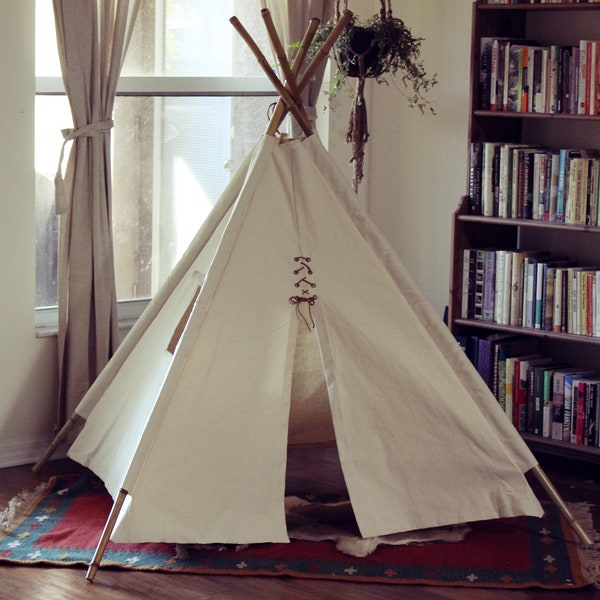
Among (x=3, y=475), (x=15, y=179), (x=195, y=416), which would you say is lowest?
(x=3, y=475)

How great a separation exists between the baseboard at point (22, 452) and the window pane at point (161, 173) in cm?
51

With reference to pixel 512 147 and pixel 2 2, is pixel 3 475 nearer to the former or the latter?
pixel 2 2

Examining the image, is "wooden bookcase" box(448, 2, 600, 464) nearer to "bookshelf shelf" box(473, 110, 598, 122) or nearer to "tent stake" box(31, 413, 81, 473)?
"bookshelf shelf" box(473, 110, 598, 122)

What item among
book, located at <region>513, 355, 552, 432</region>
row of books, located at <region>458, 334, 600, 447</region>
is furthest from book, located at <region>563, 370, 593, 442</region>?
book, located at <region>513, 355, 552, 432</region>

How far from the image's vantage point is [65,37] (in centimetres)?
368

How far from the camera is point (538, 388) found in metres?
3.88

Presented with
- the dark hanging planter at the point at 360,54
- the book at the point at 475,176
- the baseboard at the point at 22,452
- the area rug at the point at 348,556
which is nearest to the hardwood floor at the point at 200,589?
the area rug at the point at 348,556

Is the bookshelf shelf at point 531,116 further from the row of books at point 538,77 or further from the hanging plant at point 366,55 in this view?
the hanging plant at point 366,55

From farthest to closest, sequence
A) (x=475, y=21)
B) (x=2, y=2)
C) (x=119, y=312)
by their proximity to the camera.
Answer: (x=119, y=312) < (x=475, y=21) < (x=2, y=2)

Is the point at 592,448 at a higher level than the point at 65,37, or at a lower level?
lower

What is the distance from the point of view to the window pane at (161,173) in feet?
13.6

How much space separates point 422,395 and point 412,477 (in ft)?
0.78

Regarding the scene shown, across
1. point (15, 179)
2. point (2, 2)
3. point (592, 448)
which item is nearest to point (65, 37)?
point (2, 2)

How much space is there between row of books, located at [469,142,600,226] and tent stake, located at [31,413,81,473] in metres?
1.61
